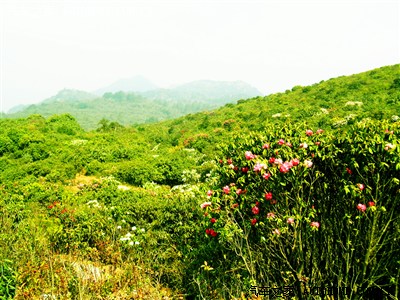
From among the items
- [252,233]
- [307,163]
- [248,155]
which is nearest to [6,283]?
[252,233]

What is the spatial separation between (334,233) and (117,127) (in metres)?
33.3

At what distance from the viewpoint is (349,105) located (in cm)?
2523

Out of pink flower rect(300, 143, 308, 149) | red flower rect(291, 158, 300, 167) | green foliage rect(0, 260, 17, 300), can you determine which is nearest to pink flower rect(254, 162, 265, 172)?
red flower rect(291, 158, 300, 167)

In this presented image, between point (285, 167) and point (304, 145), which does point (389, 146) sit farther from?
point (285, 167)

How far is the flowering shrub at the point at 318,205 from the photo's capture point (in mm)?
4426

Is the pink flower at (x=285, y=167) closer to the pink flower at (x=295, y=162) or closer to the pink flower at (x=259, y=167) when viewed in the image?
the pink flower at (x=295, y=162)

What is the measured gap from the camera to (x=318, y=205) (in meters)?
4.96

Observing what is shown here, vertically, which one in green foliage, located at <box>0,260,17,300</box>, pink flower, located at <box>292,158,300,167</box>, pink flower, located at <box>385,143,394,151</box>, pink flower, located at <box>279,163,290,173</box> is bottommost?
green foliage, located at <box>0,260,17,300</box>

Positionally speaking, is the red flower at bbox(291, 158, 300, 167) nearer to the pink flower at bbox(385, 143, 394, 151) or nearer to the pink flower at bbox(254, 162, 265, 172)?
the pink flower at bbox(254, 162, 265, 172)

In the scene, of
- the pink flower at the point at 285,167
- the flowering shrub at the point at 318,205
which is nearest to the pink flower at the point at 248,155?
the flowering shrub at the point at 318,205

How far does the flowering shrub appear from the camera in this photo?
14.5 ft

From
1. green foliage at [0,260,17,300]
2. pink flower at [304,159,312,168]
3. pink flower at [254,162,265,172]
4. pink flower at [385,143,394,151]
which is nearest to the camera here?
pink flower at [385,143,394,151]

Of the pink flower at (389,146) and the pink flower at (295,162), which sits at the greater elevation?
the pink flower at (389,146)

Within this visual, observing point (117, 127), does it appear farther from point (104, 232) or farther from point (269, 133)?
point (269, 133)
